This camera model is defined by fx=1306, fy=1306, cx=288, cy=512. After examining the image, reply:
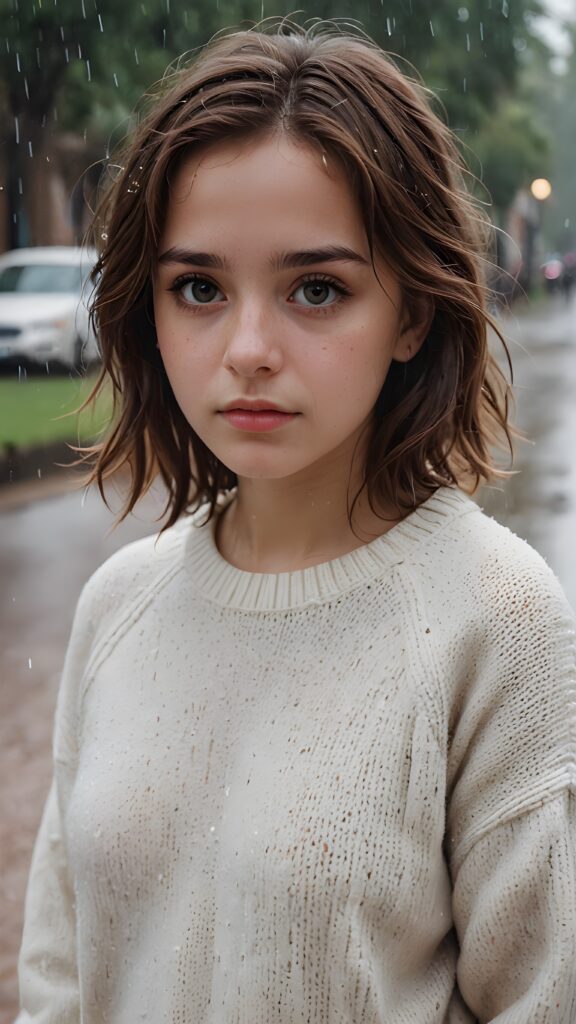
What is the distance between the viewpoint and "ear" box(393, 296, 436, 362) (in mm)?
1595

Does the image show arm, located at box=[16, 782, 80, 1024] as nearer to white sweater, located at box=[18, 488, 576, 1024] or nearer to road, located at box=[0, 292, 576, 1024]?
white sweater, located at box=[18, 488, 576, 1024]

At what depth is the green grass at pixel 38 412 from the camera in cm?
1000

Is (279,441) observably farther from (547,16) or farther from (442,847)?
(547,16)

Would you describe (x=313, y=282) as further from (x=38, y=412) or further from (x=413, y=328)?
(x=38, y=412)

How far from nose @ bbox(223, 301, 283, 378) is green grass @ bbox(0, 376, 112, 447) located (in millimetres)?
6823

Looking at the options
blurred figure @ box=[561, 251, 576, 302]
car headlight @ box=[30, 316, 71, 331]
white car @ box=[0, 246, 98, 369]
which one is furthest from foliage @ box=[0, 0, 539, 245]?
blurred figure @ box=[561, 251, 576, 302]

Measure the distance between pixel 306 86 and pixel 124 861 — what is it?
939 mm

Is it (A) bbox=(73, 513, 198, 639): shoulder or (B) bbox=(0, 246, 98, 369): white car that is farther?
(B) bbox=(0, 246, 98, 369): white car

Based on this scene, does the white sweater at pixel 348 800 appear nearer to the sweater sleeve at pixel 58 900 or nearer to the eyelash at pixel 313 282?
the sweater sleeve at pixel 58 900

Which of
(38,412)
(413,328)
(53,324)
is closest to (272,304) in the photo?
(413,328)

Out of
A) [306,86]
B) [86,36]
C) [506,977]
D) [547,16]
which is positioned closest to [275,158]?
[306,86]

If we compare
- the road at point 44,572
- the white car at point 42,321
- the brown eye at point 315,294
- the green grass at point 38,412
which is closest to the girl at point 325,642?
the brown eye at point 315,294

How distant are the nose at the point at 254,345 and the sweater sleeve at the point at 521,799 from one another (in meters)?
0.36

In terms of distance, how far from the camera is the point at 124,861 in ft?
5.16
